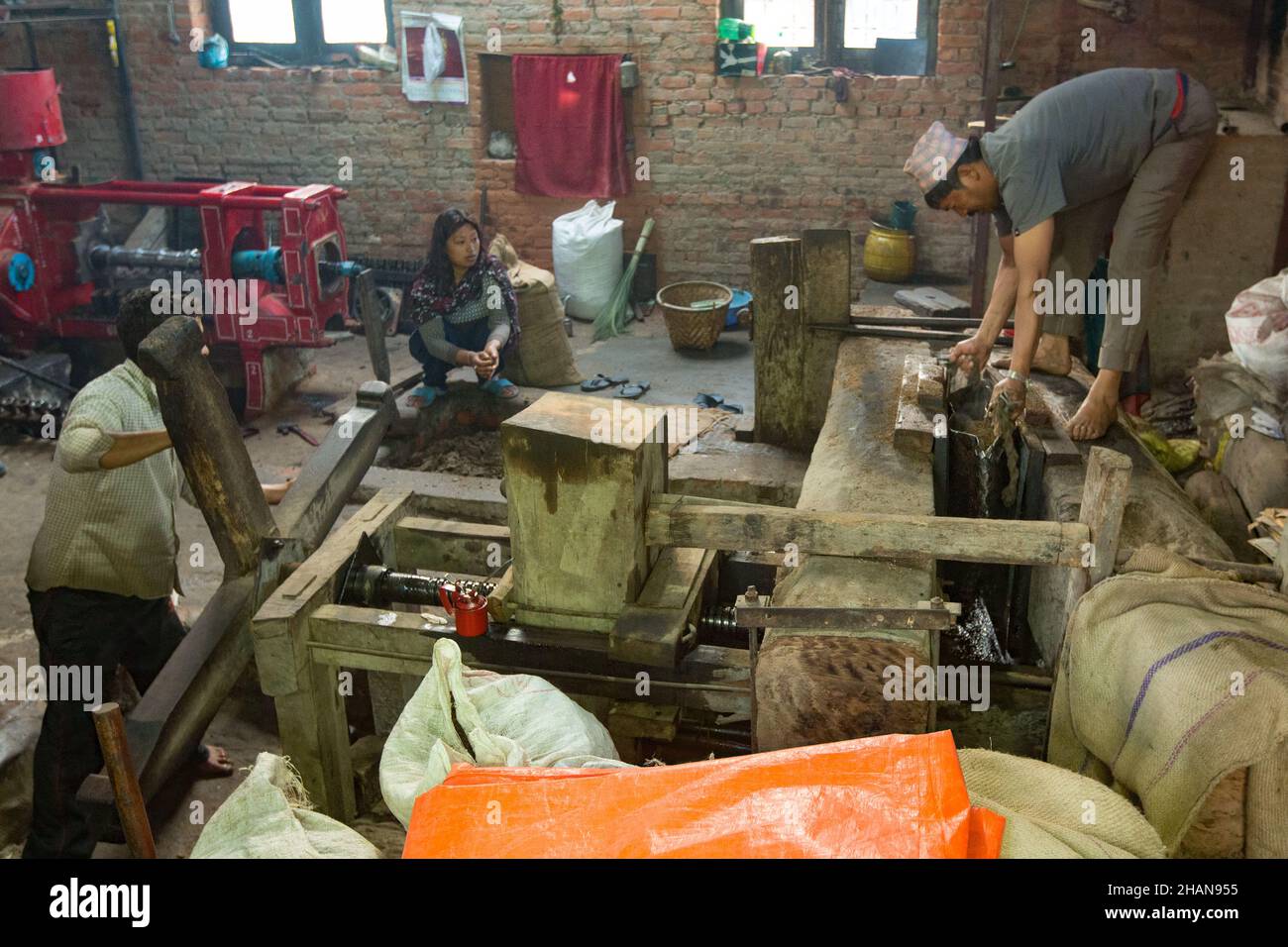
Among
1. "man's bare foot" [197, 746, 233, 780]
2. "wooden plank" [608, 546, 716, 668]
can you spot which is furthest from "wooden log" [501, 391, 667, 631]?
"man's bare foot" [197, 746, 233, 780]

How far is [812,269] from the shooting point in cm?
509

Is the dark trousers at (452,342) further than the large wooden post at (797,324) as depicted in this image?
Yes

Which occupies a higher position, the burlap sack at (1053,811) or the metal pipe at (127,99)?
the metal pipe at (127,99)

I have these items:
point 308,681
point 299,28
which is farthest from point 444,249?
point 299,28

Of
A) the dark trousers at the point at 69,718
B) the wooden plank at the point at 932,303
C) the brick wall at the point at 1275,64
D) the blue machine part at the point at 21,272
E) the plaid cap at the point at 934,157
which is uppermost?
the brick wall at the point at 1275,64

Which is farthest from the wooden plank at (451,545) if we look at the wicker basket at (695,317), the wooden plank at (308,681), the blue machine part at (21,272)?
the blue machine part at (21,272)

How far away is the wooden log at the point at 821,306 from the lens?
500 cm

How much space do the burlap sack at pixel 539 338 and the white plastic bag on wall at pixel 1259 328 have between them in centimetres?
398

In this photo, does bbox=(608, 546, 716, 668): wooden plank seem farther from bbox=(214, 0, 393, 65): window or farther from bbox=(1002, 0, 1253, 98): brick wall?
bbox=(214, 0, 393, 65): window

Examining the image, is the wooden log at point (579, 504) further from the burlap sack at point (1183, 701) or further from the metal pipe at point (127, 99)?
the metal pipe at point (127, 99)

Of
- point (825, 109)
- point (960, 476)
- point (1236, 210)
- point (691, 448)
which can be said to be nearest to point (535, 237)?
point (825, 109)

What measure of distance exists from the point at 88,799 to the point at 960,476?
3.13 m

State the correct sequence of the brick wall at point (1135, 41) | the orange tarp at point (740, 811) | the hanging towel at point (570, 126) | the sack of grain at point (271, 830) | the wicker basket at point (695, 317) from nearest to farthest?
the orange tarp at point (740, 811), the sack of grain at point (271, 830), the brick wall at point (1135, 41), the wicker basket at point (695, 317), the hanging towel at point (570, 126)

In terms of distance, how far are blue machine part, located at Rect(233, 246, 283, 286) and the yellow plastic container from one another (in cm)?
463
